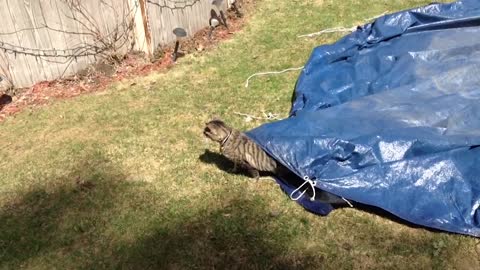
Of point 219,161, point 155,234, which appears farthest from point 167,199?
point 219,161

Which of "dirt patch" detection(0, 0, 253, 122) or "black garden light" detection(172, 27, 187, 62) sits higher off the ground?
"black garden light" detection(172, 27, 187, 62)

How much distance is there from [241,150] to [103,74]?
316 cm

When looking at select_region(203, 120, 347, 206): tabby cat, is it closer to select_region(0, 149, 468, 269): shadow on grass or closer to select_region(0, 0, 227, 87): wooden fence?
select_region(0, 149, 468, 269): shadow on grass

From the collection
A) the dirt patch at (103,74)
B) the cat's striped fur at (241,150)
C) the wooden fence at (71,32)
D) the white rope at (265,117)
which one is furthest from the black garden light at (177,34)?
the cat's striped fur at (241,150)

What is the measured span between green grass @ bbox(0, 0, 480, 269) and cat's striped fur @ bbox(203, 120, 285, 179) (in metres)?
0.19

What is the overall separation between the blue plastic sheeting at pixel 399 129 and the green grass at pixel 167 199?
0.24 m

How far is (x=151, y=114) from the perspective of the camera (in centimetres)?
584

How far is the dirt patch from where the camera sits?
20.7 ft

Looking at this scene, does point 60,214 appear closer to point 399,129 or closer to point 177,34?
point 399,129

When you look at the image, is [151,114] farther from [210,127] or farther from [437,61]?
[437,61]

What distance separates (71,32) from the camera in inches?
253

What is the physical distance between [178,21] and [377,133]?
413 centimetres

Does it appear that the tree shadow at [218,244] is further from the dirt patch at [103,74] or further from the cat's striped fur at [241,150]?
the dirt patch at [103,74]

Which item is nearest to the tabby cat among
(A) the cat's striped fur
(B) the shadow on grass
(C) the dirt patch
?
(A) the cat's striped fur
